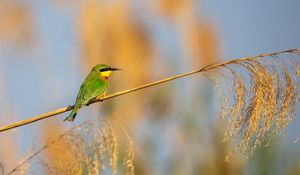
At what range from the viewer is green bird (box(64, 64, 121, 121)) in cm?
297

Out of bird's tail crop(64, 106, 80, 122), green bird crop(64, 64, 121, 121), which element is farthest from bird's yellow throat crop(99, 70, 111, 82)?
bird's tail crop(64, 106, 80, 122)

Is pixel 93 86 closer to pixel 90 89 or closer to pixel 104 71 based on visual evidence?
pixel 90 89

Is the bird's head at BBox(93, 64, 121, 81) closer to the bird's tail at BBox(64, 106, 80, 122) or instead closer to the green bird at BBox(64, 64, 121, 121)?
the green bird at BBox(64, 64, 121, 121)

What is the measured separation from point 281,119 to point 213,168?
112 cm

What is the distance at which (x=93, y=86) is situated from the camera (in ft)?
10.3

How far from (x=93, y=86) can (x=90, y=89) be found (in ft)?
0.14

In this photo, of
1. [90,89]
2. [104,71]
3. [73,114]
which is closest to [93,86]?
[90,89]

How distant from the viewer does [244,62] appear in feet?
6.12

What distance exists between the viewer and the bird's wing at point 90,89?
3024 mm

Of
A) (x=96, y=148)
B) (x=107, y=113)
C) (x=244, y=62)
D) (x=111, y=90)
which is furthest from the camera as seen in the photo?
(x=111, y=90)

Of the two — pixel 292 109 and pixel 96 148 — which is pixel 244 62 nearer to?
pixel 292 109

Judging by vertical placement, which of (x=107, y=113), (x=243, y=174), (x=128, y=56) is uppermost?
(x=128, y=56)

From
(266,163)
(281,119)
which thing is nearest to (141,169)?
(266,163)

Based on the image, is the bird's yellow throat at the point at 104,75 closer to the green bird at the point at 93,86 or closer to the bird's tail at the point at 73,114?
the green bird at the point at 93,86
